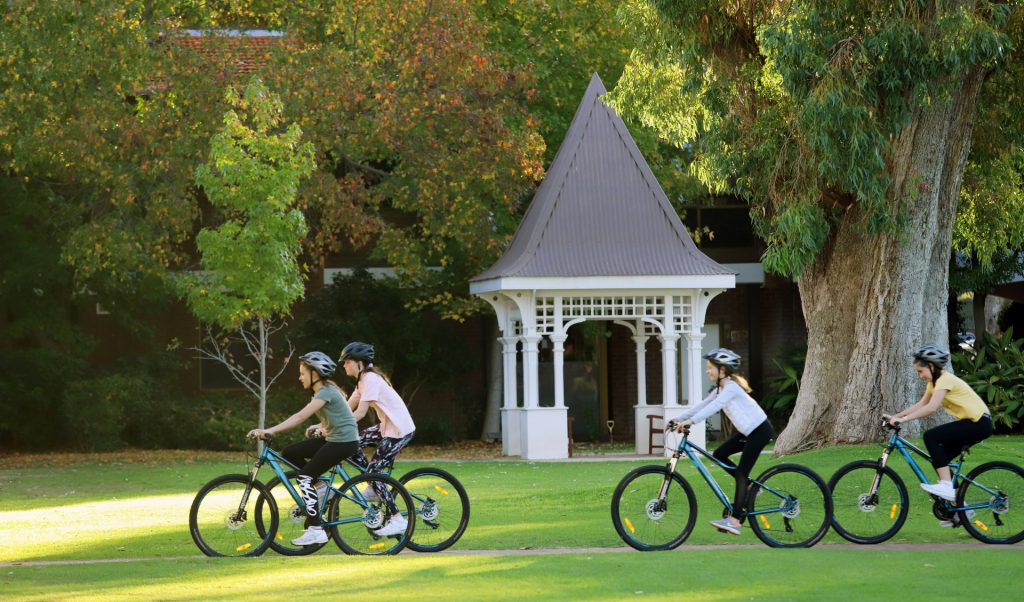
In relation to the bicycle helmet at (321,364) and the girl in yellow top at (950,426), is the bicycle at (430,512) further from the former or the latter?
the girl in yellow top at (950,426)

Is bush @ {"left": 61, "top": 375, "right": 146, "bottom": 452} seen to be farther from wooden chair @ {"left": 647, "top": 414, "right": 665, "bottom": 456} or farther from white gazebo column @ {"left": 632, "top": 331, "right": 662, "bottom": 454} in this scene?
wooden chair @ {"left": 647, "top": 414, "right": 665, "bottom": 456}

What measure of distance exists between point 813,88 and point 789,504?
7.02 m

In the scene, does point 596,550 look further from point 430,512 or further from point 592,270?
point 592,270

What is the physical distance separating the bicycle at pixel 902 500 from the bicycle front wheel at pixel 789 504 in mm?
213

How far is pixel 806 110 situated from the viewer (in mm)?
17672

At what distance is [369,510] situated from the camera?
12.1m

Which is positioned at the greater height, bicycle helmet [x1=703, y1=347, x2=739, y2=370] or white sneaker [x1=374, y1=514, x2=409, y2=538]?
bicycle helmet [x1=703, y1=347, x2=739, y2=370]

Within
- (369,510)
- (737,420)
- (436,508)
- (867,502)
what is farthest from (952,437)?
(369,510)

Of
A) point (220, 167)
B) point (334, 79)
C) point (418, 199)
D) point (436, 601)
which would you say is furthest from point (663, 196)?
point (436, 601)

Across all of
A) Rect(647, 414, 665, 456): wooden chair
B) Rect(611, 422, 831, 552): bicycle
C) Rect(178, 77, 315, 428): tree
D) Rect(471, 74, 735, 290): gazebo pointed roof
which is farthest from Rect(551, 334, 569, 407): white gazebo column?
Rect(611, 422, 831, 552): bicycle

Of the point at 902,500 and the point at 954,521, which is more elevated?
the point at 902,500

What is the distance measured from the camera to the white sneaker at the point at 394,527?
12180mm

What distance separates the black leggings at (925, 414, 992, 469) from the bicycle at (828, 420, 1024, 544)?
90mm

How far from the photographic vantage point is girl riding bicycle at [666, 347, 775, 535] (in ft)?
39.9
